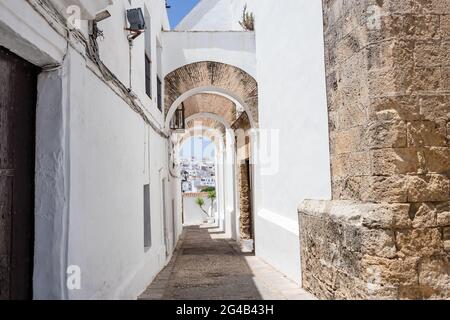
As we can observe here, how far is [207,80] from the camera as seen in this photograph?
880 centimetres

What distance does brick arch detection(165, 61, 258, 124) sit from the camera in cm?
860

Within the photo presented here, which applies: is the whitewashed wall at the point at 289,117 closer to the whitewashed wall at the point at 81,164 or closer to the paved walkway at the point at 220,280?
the paved walkway at the point at 220,280

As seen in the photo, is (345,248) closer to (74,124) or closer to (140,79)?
(74,124)

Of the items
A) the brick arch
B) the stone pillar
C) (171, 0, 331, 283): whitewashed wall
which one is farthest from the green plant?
the stone pillar

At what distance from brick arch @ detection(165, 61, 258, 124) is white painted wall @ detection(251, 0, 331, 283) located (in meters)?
0.52

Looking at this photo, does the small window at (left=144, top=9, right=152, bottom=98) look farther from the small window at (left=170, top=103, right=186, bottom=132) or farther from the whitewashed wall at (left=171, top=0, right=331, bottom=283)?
the small window at (left=170, top=103, right=186, bottom=132)

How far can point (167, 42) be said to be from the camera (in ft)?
28.6

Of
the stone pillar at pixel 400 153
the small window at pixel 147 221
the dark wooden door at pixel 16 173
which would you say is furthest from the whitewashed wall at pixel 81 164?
the stone pillar at pixel 400 153

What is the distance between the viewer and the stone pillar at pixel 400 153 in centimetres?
316

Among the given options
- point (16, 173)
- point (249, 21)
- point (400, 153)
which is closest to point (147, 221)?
point (16, 173)

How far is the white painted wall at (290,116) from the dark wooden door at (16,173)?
2.87 meters

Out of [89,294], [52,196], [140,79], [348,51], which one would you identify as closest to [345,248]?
[348,51]

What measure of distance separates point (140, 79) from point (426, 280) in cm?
427

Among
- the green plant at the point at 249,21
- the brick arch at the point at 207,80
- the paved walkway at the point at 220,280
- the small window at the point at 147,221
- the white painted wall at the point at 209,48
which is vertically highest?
the green plant at the point at 249,21
